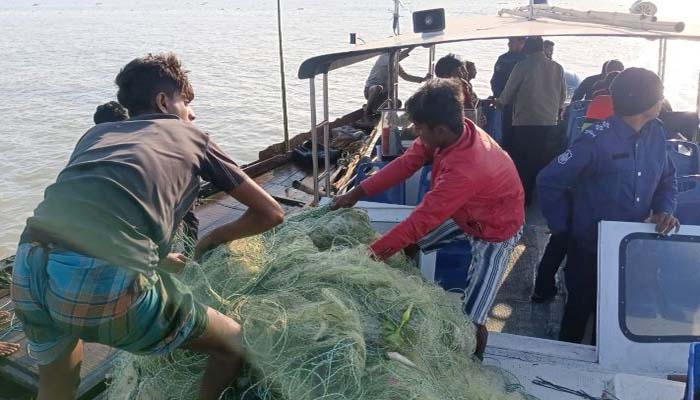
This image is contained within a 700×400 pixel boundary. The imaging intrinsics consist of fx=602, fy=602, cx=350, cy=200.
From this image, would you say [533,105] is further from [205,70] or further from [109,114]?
[205,70]

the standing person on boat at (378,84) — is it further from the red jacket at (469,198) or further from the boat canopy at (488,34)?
the red jacket at (469,198)

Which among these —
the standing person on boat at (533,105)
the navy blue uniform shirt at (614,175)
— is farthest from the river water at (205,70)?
the navy blue uniform shirt at (614,175)

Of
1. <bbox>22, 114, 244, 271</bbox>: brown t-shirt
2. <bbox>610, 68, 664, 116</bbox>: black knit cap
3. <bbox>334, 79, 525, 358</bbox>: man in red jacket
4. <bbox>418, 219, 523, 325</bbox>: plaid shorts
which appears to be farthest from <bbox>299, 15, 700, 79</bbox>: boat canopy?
<bbox>22, 114, 244, 271</bbox>: brown t-shirt

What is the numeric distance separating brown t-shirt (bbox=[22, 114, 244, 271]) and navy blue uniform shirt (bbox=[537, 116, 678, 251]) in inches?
85.2

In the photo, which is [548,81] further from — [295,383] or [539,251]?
[295,383]

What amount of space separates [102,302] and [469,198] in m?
1.78

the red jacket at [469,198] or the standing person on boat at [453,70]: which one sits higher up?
the standing person on boat at [453,70]

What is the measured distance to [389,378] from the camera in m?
2.24

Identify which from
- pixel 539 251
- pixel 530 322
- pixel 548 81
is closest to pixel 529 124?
pixel 548 81

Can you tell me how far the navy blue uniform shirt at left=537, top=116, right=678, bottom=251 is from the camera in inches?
131

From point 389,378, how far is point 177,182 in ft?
3.46

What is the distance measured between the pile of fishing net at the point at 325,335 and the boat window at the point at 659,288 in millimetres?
785

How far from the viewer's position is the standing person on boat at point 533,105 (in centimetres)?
598

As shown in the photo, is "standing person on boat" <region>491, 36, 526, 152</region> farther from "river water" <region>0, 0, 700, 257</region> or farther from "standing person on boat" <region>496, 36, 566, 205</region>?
"river water" <region>0, 0, 700, 257</region>
